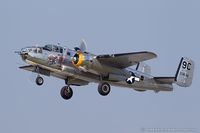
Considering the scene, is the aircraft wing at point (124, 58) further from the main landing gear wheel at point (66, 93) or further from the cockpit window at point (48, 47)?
the main landing gear wheel at point (66, 93)

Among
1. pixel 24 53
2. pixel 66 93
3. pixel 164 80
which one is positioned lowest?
pixel 66 93

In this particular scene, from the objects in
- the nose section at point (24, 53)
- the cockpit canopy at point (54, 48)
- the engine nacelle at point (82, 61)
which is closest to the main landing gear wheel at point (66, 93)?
the engine nacelle at point (82, 61)

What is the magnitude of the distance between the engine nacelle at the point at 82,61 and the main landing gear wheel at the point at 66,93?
339 cm

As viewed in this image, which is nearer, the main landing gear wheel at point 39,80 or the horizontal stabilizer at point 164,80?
the main landing gear wheel at point 39,80

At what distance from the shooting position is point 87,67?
39.3 meters

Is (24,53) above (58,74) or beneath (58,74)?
above

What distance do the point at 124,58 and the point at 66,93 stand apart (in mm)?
5122

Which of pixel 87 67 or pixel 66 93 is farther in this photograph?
pixel 66 93

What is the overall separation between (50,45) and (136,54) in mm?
5647

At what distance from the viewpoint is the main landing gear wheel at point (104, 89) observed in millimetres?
40000

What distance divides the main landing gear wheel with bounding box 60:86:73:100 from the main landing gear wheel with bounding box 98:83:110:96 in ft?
9.63

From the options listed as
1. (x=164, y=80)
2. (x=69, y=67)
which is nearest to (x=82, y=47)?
(x=69, y=67)

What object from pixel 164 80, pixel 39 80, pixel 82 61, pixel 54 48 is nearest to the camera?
pixel 82 61

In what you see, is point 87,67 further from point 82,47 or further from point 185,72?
point 185,72
